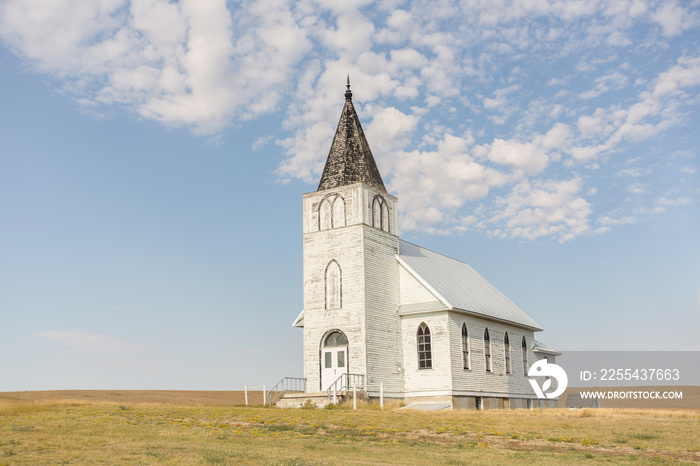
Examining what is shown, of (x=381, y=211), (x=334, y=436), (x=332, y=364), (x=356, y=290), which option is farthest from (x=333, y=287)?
(x=334, y=436)

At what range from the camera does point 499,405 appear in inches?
1513

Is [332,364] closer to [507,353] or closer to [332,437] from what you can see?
[507,353]

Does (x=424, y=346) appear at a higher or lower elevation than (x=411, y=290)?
lower

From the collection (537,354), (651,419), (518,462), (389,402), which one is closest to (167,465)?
(518,462)

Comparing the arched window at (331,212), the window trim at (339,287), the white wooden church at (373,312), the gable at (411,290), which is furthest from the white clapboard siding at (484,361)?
the arched window at (331,212)

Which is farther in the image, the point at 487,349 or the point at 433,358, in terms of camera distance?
the point at 487,349

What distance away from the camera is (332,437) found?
64.4ft

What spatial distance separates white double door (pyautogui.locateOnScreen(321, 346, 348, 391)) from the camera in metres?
34.0

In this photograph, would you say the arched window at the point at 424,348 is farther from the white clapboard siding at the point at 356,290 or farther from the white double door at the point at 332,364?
the white double door at the point at 332,364

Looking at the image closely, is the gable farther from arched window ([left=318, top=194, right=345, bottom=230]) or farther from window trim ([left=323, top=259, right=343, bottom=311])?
arched window ([left=318, top=194, right=345, bottom=230])

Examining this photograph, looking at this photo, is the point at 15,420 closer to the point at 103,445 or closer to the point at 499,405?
the point at 103,445

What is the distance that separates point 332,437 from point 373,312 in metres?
15.0

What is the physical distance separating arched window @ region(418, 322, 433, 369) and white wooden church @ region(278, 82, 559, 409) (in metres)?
0.05

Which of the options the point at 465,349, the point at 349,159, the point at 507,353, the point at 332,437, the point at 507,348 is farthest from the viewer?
the point at 507,348
